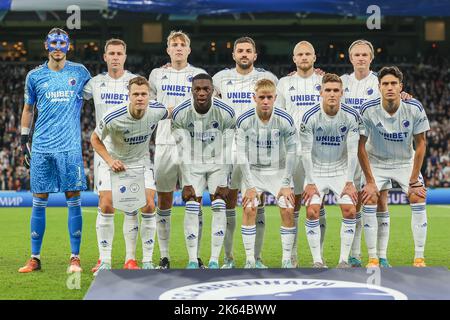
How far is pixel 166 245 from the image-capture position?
27.3ft

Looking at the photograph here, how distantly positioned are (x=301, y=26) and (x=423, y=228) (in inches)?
845

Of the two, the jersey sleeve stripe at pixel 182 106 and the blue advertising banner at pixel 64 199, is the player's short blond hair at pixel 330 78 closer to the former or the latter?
the jersey sleeve stripe at pixel 182 106

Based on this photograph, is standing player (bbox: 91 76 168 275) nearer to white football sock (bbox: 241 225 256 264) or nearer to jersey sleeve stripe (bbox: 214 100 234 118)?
jersey sleeve stripe (bbox: 214 100 234 118)

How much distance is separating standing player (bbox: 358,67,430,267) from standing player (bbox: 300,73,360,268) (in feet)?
0.70

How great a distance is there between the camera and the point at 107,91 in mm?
8359

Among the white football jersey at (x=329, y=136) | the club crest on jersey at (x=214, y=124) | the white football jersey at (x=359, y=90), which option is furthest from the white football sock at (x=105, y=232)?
the white football jersey at (x=359, y=90)

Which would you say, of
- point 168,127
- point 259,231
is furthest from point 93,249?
point 259,231

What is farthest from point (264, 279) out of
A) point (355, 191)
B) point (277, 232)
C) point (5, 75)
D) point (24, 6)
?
point (5, 75)

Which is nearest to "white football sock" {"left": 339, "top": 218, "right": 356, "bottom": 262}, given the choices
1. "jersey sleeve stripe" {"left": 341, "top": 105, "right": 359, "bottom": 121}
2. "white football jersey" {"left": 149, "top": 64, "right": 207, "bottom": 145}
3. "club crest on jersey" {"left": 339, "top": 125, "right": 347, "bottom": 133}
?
"club crest on jersey" {"left": 339, "top": 125, "right": 347, "bottom": 133}

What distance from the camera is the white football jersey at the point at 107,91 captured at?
27.4ft

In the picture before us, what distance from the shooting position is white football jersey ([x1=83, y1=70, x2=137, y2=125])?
8352mm

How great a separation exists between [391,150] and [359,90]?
2.58ft

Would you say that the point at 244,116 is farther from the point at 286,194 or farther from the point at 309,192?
the point at 309,192

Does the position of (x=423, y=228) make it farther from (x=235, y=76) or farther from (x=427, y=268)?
(x=235, y=76)
